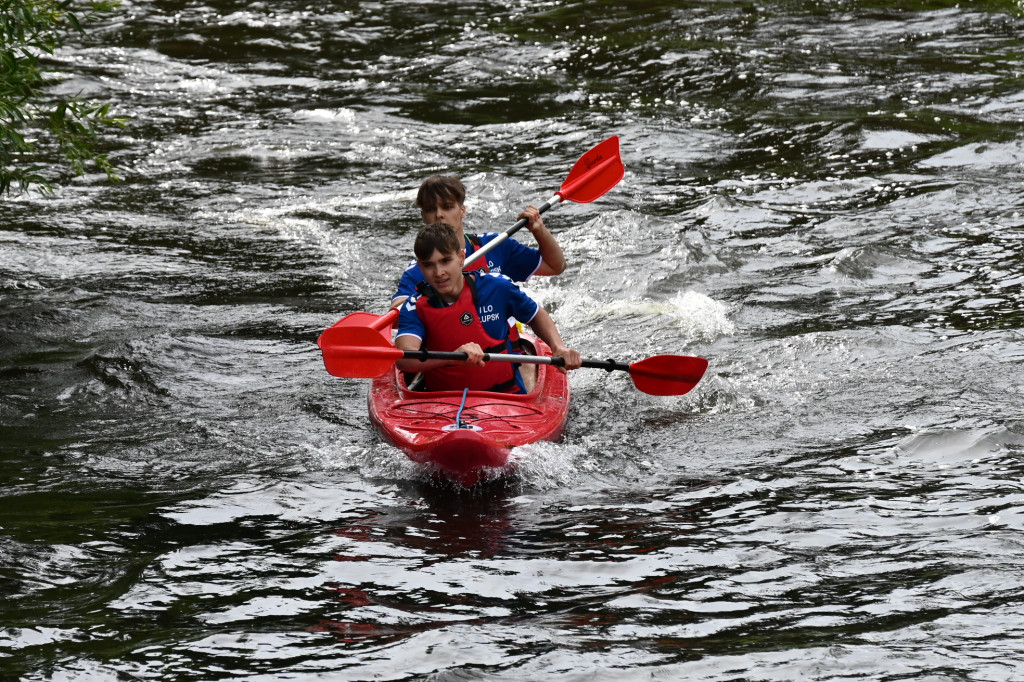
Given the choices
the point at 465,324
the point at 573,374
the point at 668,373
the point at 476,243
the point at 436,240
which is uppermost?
the point at 436,240

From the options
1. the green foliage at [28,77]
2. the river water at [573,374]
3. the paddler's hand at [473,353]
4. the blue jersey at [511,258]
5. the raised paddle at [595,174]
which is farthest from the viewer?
the raised paddle at [595,174]

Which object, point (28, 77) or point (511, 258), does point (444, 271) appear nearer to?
point (511, 258)

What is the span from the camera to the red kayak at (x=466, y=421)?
197 inches

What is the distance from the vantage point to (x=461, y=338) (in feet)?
18.7

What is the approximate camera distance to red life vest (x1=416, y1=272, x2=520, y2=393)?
5.64 m

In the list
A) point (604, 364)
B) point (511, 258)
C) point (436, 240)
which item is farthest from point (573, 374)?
point (436, 240)

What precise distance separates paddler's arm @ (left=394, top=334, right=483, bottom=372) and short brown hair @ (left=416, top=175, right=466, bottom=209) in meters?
0.72

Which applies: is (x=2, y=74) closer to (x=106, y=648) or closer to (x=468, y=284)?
(x=468, y=284)

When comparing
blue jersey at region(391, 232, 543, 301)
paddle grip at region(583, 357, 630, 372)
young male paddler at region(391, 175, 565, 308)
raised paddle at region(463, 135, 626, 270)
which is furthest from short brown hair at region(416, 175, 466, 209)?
raised paddle at region(463, 135, 626, 270)

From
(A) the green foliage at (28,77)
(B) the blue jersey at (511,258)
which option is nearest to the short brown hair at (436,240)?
(B) the blue jersey at (511,258)

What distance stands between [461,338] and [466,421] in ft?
1.82

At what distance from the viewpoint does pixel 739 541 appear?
437 centimetres

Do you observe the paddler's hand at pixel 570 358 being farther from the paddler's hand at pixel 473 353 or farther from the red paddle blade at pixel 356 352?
the red paddle blade at pixel 356 352

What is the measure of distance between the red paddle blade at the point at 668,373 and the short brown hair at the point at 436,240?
1286mm
